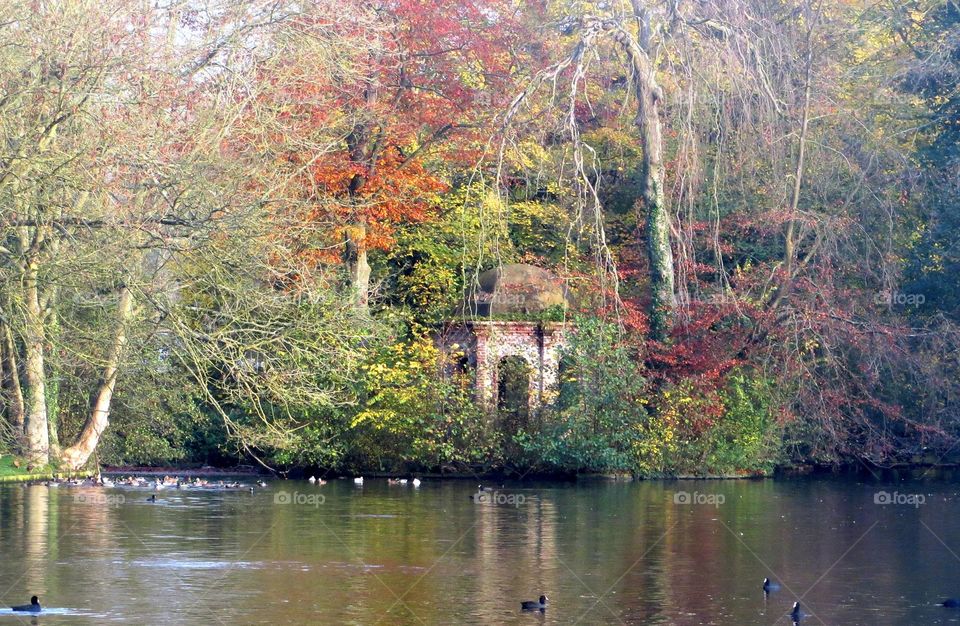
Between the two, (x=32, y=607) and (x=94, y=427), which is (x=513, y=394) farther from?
(x=32, y=607)

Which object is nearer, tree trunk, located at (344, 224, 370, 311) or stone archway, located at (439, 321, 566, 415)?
stone archway, located at (439, 321, 566, 415)

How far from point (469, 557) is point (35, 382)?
49.0 feet

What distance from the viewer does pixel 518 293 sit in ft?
117

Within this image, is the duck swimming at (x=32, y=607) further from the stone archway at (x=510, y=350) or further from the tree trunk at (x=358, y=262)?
the tree trunk at (x=358, y=262)

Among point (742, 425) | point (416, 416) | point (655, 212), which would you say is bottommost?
point (742, 425)

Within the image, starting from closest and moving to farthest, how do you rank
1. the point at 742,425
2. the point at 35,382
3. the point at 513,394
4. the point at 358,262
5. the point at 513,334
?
1. the point at 35,382
2. the point at 513,394
3. the point at 742,425
4. the point at 513,334
5. the point at 358,262

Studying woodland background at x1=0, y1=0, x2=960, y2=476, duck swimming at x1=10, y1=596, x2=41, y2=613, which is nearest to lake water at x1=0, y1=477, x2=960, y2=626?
duck swimming at x1=10, y1=596, x2=41, y2=613

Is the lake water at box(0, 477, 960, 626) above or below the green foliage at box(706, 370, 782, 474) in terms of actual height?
below

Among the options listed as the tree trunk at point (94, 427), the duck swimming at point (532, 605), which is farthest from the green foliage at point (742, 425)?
the duck swimming at point (532, 605)

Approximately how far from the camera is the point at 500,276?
3356 centimetres

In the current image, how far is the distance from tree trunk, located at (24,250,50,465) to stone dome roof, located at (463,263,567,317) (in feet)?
35.8

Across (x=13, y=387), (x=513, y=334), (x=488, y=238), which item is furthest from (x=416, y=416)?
(x=13, y=387)

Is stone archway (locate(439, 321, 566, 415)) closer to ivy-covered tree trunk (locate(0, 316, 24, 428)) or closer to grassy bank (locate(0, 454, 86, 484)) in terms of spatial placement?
grassy bank (locate(0, 454, 86, 484))

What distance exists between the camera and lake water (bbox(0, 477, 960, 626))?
1330cm
